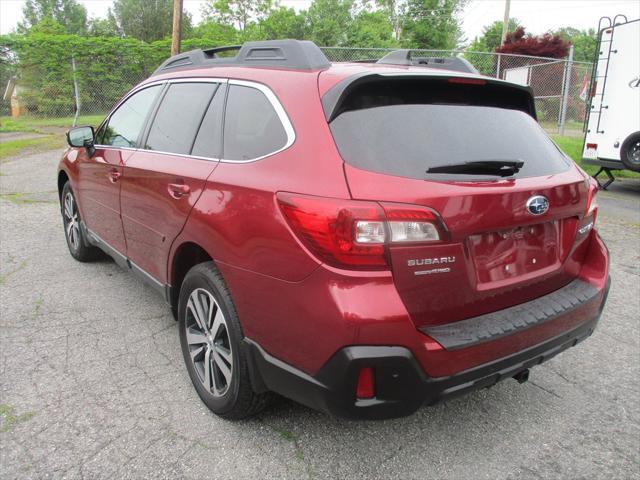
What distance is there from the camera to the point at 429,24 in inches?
1460

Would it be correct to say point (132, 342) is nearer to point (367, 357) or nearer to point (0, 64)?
point (367, 357)

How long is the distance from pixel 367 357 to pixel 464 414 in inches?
46.9

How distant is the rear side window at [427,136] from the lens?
6.68ft

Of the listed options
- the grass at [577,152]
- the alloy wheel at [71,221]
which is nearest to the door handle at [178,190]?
the alloy wheel at [71,221]

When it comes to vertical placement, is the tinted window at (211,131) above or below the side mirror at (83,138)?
above

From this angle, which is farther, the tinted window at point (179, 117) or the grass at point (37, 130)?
the grass at point (37, 130)

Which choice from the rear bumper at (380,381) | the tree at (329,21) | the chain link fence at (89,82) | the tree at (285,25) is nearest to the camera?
the rear bumper at (380,381)

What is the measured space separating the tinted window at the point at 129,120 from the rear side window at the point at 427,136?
2022 millimetres

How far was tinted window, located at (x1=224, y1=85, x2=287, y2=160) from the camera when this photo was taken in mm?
2314

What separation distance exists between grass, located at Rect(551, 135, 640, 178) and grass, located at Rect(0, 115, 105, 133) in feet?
46.3

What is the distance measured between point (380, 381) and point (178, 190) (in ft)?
5.12

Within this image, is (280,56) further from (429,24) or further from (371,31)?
(429,24)

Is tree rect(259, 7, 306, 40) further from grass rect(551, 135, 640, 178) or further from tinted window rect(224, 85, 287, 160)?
tinted window rect(224, 85, 287, 160)

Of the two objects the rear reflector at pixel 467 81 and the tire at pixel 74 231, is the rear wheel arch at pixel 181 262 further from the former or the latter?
the tire at pixel 74 231
